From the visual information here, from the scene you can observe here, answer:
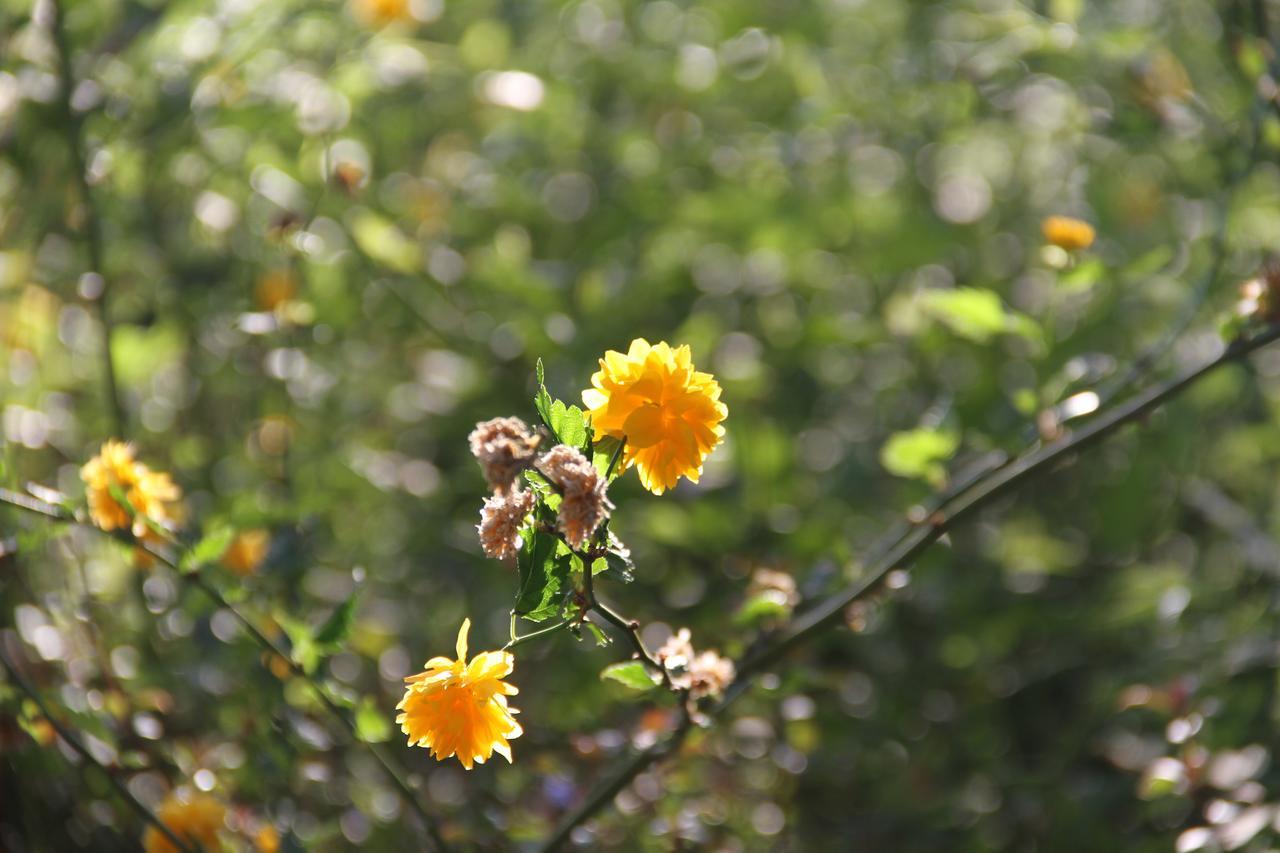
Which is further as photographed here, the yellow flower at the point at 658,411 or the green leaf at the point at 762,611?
the green leaf at the point at 762,611

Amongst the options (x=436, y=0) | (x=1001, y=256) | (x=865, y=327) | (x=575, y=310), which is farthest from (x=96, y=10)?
(x=1001, y=256)

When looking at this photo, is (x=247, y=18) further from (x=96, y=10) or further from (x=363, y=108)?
(x=363, y=108)

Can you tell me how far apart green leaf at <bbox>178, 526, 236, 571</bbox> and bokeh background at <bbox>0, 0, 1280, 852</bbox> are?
0.46ft

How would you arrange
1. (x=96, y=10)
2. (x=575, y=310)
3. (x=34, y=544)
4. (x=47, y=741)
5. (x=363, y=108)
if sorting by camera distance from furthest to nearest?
(x=363, y=108), (x=575, y=310), (x=96, y=10), (x=47, y=741), (x=34, y=544)

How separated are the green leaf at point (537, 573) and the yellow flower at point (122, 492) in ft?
1.35

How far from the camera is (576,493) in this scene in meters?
0.75

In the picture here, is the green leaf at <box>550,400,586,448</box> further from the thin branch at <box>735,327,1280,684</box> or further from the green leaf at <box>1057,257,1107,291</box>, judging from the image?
the green leaf at <box>1057,257,1107,291</box>

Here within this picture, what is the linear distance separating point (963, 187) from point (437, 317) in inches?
43.0

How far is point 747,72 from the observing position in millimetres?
2041

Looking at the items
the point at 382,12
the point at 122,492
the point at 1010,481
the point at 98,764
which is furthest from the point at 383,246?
the point at 1010,481

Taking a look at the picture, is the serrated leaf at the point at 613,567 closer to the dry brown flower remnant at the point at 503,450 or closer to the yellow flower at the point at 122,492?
the dry brown flower remnant at the point at 503,450

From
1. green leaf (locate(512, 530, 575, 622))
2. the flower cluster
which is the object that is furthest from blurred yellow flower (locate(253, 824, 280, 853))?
green leaf (locate(512, 530, 575, 622))

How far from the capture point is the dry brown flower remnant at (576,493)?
0.75 metres

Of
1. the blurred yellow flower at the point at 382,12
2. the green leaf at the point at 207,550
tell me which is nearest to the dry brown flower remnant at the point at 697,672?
the green leaf at the point at 207,550
